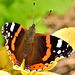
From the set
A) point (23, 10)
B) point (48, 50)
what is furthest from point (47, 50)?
point (23, 10)

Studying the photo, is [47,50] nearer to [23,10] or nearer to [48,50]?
[48,50]

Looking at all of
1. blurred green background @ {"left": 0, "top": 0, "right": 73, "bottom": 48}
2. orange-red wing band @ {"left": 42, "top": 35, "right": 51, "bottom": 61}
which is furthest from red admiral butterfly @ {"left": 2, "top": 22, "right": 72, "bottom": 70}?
blurred green background @ {"left": 0, "top": 0, "right": 73, "bottom": 48}

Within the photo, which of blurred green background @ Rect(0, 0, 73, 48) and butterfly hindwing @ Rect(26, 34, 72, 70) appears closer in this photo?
butterfly hindwing @ Rect(26, 34, 72, 70)

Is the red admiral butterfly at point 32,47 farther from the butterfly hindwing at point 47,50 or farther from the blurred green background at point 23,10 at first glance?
the blurred green background at point 23,10

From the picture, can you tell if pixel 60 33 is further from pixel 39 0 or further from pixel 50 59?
pixel 39 0

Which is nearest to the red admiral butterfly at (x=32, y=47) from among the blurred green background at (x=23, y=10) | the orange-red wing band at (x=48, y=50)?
the orange-red wing band at (x=48, y=50)

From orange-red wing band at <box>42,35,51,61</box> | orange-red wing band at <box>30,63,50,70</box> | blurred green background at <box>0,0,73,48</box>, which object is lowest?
orange-red wing band at <box>30,63,50,70</box>

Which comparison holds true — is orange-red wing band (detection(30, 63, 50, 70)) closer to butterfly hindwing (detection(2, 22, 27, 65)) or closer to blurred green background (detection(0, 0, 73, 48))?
butterfly hindwing (detection(2, 22, 27, 65))

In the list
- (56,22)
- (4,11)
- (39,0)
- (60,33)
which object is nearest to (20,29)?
(60,33)

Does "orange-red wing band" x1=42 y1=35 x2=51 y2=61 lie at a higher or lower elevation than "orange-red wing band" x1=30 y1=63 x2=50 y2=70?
higher
